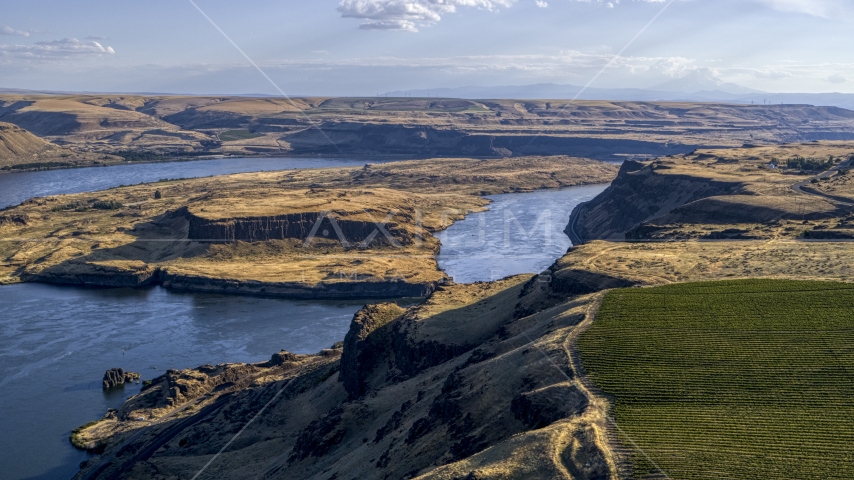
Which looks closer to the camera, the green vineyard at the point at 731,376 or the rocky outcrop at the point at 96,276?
the green vineyard at the point at 731,376

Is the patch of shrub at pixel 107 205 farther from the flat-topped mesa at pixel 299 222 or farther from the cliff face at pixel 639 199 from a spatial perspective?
the cliff face at pixel 639 199

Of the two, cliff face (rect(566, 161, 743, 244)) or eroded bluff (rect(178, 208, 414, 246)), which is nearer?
cliff face (rect(566, 161, 743, 244))

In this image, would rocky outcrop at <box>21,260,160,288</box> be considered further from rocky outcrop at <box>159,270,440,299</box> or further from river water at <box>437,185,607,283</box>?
river water at <box>437,185,607,283</box>

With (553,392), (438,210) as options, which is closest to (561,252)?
(438,210)

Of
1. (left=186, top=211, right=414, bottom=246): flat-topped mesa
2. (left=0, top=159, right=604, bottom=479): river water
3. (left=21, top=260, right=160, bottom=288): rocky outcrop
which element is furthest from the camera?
(left=186, top=211, right=414, bottom=246): flat-topped mesa

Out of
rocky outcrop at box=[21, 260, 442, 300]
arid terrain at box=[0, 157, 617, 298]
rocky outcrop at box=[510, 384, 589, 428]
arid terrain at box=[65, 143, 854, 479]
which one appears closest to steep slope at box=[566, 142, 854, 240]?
arid terrain at box=[65, 143, 854, 479]

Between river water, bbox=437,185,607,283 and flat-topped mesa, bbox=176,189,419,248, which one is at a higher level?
flat-topped mesa, bbox=176,189,419,248

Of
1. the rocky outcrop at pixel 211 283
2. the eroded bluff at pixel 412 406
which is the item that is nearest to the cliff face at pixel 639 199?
the rocky outcrop at pixel 211 283
